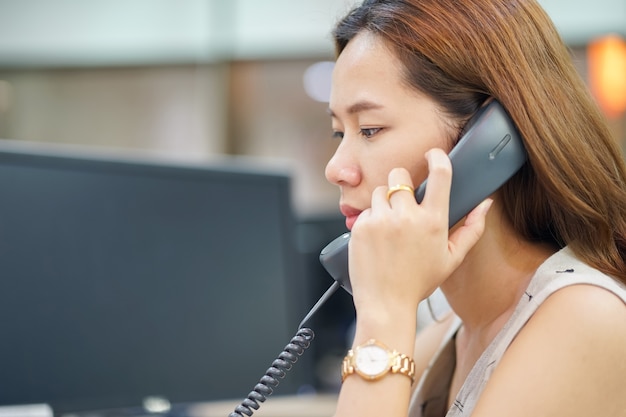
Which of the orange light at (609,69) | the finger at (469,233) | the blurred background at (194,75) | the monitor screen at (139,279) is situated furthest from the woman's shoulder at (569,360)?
the orange light at (609,69)

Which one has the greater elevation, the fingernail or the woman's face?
the woman's face

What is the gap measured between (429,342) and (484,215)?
41 centimetres

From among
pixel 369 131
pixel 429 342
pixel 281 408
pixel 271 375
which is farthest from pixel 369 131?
pixel 281 408

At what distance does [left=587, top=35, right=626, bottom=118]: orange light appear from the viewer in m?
4.41

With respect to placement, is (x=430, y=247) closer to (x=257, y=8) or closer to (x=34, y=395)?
(x=34, y=395)

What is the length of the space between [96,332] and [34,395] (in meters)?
0.14

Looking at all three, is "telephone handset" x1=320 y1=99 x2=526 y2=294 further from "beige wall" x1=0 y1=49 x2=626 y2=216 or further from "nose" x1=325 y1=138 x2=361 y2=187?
"beige wall" x1=0 y1=49 x2=626 y2=216

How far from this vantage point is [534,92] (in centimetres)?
103

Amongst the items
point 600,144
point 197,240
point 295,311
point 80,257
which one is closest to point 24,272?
point 80,257

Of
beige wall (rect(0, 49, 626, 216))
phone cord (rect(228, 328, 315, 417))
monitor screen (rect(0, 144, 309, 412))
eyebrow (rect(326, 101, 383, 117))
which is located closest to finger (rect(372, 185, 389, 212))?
eyebrow (rect(326, 101, 383, 117))

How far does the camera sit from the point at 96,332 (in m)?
1.36

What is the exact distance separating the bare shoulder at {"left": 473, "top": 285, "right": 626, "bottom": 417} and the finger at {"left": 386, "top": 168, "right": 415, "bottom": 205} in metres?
0.21

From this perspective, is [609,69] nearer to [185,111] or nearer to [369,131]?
[185,111]

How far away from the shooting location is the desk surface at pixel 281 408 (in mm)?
1579
